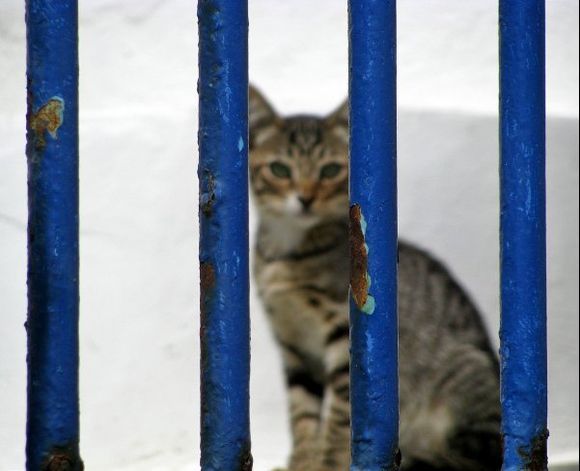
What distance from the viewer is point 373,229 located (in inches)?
43.9

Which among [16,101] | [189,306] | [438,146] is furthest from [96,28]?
[438,146]

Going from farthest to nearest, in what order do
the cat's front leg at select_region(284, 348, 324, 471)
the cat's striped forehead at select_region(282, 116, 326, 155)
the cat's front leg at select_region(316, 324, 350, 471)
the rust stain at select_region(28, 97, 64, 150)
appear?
1. the cat's striped forehead at select_region(282, 116, 326, 155)
2. the cat's front leg at select_region(284, 348, 324, 471)
3. the cat's front leg at select_region(316, 324, 350, 471)
4. the rust stain at select_region(28, 97, 64, 150)

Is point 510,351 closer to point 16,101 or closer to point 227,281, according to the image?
point 227,281

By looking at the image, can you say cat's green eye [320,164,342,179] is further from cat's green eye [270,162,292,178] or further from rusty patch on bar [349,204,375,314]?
rusty patch on bar [349,204,375,314]

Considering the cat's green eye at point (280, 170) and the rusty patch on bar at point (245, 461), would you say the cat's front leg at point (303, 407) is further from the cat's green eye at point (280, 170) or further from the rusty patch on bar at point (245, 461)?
the rusty patch on bar at point (245, 461)

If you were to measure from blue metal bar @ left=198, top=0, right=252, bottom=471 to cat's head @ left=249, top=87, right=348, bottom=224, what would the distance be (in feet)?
4.73

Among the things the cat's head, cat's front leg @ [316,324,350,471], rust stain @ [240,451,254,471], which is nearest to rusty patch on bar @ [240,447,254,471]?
rust stain @ [240,451,254,471]

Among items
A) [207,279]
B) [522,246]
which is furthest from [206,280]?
[522,246]

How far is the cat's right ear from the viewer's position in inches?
97.4

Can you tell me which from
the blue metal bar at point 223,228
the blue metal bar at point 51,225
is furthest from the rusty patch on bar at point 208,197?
the blue metal bar at point 51,225

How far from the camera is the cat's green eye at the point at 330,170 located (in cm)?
258

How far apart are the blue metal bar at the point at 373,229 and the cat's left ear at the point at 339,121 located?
56.6 inches

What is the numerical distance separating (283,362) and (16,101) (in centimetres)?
96

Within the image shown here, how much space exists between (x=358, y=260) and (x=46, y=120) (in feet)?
1.26
